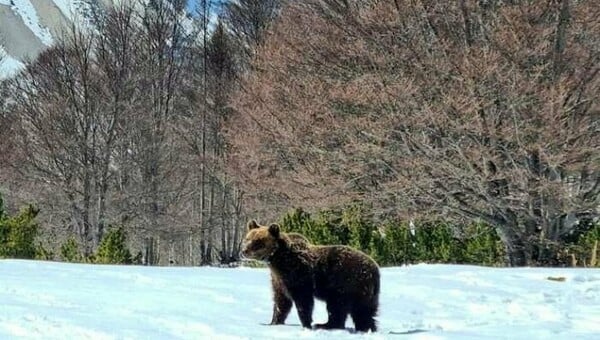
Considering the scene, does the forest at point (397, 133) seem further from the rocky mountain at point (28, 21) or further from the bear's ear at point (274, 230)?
the rocky mountain at point (28, 21)

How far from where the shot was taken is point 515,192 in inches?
569

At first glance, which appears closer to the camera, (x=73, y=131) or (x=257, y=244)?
(x=257, y=244)

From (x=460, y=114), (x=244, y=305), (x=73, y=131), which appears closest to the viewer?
(x=244, y=305)

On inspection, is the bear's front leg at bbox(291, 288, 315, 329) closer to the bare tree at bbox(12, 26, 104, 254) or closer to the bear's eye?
the bear's eye

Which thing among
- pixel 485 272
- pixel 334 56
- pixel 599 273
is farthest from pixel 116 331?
pixel 334 56

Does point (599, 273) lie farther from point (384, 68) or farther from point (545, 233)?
point (384, 68)

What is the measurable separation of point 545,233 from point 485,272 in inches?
241

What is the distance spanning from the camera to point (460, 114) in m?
14.1

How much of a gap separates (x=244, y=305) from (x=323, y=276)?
3.74 ft

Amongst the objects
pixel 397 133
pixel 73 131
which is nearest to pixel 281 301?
pixel 397 133

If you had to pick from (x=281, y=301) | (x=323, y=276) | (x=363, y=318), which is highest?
(x=323, y=276)

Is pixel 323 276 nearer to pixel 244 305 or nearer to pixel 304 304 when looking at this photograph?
pixel 304 304

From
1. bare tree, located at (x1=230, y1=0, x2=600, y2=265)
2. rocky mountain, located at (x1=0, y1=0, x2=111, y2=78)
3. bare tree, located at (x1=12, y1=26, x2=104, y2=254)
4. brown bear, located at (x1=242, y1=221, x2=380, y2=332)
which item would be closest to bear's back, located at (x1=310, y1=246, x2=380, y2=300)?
brown bear, located at (x1=242, y1=221, x2=380, y2=332)

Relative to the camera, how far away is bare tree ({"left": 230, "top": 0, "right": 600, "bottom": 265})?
13.8 metres
